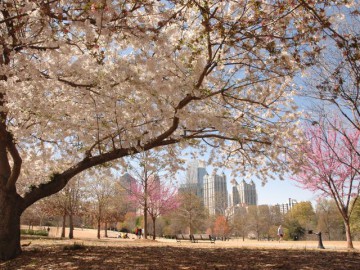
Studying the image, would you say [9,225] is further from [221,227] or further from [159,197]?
[221,227]

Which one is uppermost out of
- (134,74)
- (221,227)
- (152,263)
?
(134,74)

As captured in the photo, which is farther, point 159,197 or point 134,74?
point 159,197

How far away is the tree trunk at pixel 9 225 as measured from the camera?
7.33m

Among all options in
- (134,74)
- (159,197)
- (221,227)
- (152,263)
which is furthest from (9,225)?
(221,227)

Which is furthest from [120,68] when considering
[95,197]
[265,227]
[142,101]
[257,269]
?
[265,227]

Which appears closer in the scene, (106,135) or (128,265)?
(128,265)

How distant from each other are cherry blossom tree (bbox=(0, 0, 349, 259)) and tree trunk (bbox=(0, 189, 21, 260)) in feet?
0.08

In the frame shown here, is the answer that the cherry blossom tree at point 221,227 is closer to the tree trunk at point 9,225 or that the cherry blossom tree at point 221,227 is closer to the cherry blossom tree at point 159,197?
the cherry blossom tree at point 159,197

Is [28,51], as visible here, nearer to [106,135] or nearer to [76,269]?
[106,135]

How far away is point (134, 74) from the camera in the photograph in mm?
6051

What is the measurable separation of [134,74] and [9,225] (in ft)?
15.8

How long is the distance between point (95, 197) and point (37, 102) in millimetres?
23648

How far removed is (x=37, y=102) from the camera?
640 cm

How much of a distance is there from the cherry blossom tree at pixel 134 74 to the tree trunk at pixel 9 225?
24 millimetres
